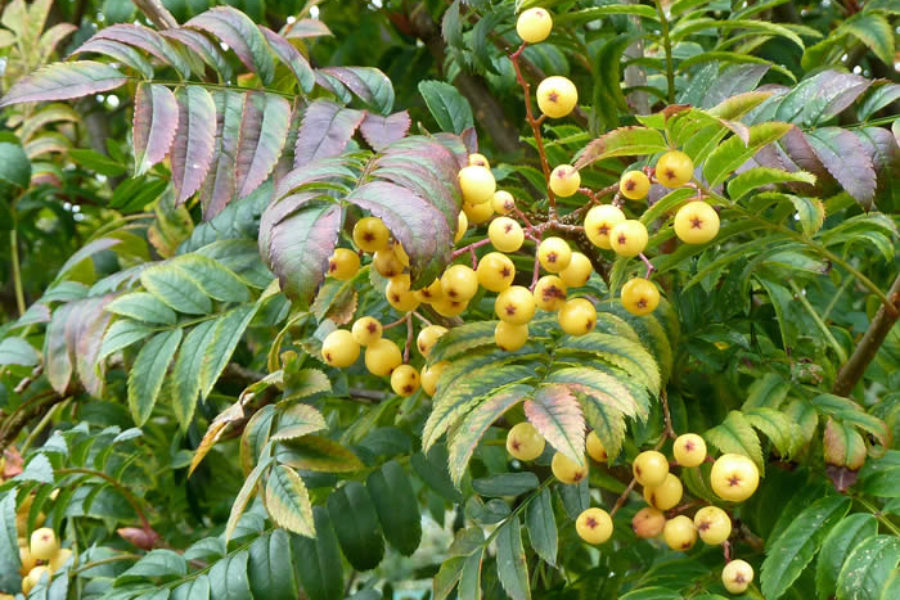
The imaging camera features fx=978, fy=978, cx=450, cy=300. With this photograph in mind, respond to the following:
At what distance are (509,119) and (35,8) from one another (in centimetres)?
98

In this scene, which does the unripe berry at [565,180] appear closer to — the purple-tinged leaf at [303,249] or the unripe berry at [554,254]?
the unripe berry at [554,254]

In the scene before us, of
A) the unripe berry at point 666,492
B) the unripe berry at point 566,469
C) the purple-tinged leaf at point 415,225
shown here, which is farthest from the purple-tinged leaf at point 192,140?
the unripe berry at point 666,492

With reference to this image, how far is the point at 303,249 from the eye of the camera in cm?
72

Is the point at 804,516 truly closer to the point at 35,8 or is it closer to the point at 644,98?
the point at 644,98

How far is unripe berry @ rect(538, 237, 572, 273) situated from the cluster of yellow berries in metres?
0.15

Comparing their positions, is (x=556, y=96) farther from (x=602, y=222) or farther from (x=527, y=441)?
(x=527, y=441)

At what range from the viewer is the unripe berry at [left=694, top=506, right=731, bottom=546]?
3.08 feet

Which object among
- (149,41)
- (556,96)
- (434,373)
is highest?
(149,41)

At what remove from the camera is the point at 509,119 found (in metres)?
1.79

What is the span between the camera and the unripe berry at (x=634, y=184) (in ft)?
2.93

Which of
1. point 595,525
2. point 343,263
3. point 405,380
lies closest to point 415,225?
point 343,263

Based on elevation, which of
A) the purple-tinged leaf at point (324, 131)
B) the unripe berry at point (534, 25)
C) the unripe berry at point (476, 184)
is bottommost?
the unripe berry at point (476, 184)

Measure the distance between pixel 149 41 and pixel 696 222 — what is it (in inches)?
22.2

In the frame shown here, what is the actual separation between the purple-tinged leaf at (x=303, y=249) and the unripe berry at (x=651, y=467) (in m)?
0.38
